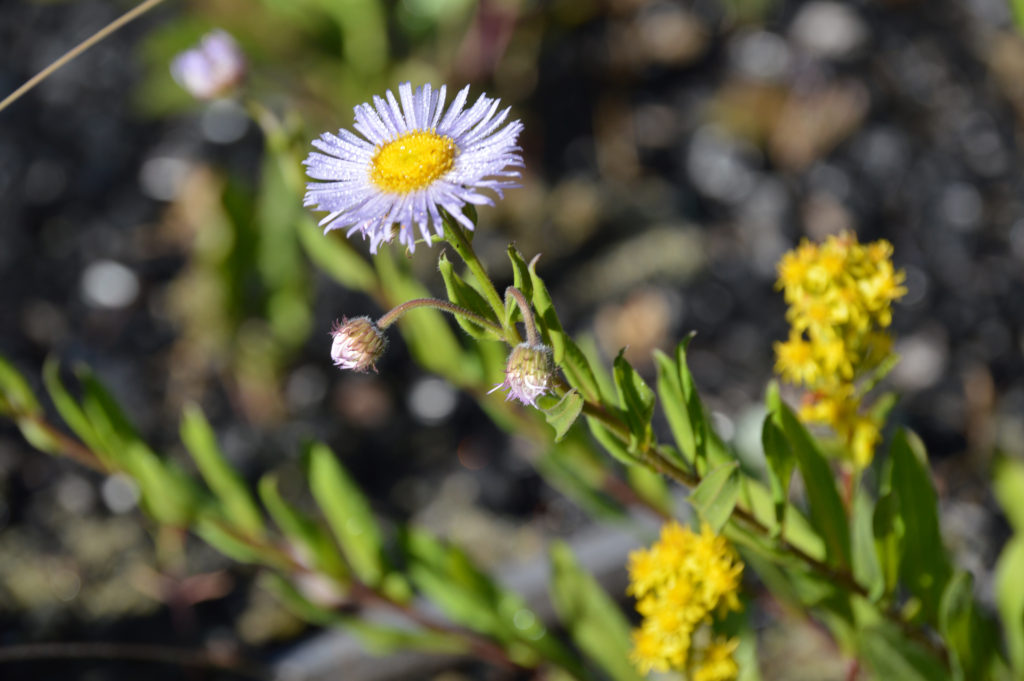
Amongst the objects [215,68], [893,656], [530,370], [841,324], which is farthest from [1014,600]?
[215,68]

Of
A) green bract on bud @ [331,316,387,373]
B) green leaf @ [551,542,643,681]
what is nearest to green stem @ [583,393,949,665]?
green bract on bud @ [331,316,387,373]

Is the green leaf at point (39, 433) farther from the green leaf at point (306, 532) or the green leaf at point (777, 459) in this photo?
the green leaf at point (777, 459)

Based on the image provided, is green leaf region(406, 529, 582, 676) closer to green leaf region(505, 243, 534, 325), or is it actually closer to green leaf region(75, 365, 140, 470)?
green leaf region(75, 365, 140, 470)

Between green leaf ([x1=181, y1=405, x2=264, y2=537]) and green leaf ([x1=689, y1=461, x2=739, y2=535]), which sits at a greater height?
green leaf ([x1=181, y1=405, x2=264, y2=537])

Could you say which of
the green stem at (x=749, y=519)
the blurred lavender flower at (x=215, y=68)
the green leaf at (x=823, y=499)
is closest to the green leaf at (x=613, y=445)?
the green stem at (x=749, y=519)

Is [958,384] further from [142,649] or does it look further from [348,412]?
[142,649]

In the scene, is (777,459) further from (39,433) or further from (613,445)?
(39,433)
